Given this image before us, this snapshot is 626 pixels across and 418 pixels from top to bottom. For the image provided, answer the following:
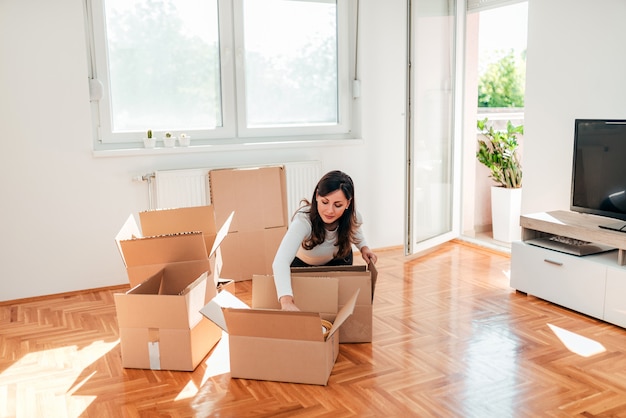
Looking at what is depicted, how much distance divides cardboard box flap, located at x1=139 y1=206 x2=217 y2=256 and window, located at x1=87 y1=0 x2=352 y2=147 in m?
1.23

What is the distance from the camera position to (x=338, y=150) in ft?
17.4

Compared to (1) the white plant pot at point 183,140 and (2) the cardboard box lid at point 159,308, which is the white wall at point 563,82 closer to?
(1) the white plant pot at point 183,140

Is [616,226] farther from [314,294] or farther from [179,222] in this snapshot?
[179,222]

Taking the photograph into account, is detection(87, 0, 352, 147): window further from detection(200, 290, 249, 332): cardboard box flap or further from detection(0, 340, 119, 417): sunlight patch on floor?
detection(200, 290, 249, 332): cardboard box flap

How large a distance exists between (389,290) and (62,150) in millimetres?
2398

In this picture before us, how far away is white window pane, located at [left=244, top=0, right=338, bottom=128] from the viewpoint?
5016 millimetres

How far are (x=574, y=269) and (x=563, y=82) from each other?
1427mm

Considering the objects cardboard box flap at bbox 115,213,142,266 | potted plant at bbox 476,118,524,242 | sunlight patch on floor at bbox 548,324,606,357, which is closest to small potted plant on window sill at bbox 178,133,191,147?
cardboard box flap at bbox 115,213,142,266

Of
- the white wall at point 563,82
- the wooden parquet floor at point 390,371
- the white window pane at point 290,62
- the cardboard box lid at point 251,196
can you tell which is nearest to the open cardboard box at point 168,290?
the wooden parquet floor at point 390,371

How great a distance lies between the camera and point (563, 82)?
4.52 meters

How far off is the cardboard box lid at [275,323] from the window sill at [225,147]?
1.97 metres

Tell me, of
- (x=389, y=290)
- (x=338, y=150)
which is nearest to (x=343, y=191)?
(x=389, y=290)

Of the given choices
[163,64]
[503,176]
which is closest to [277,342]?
[163,64]

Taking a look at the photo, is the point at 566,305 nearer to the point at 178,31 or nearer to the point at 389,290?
the point at 389,290
